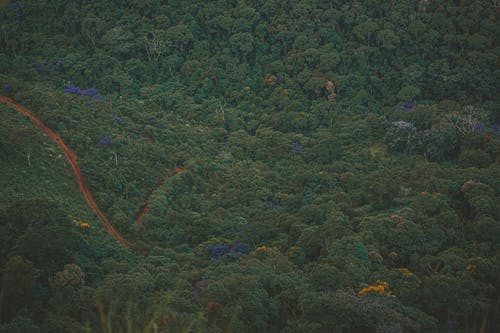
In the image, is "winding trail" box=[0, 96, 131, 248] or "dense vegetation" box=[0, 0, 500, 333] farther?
"winding trail" box=[0, 96, 131, 248]

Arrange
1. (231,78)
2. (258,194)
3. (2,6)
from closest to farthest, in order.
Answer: (258,194) < (231,78) < (2,6)

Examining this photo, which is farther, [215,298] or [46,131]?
[46,131]

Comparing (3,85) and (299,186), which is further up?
(3,85)

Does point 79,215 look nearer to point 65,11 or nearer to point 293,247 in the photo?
point 293,247

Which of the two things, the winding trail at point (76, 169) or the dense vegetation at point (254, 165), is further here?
the winding trail at point (76, 169)

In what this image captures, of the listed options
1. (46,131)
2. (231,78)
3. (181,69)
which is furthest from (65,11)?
(46,131)
